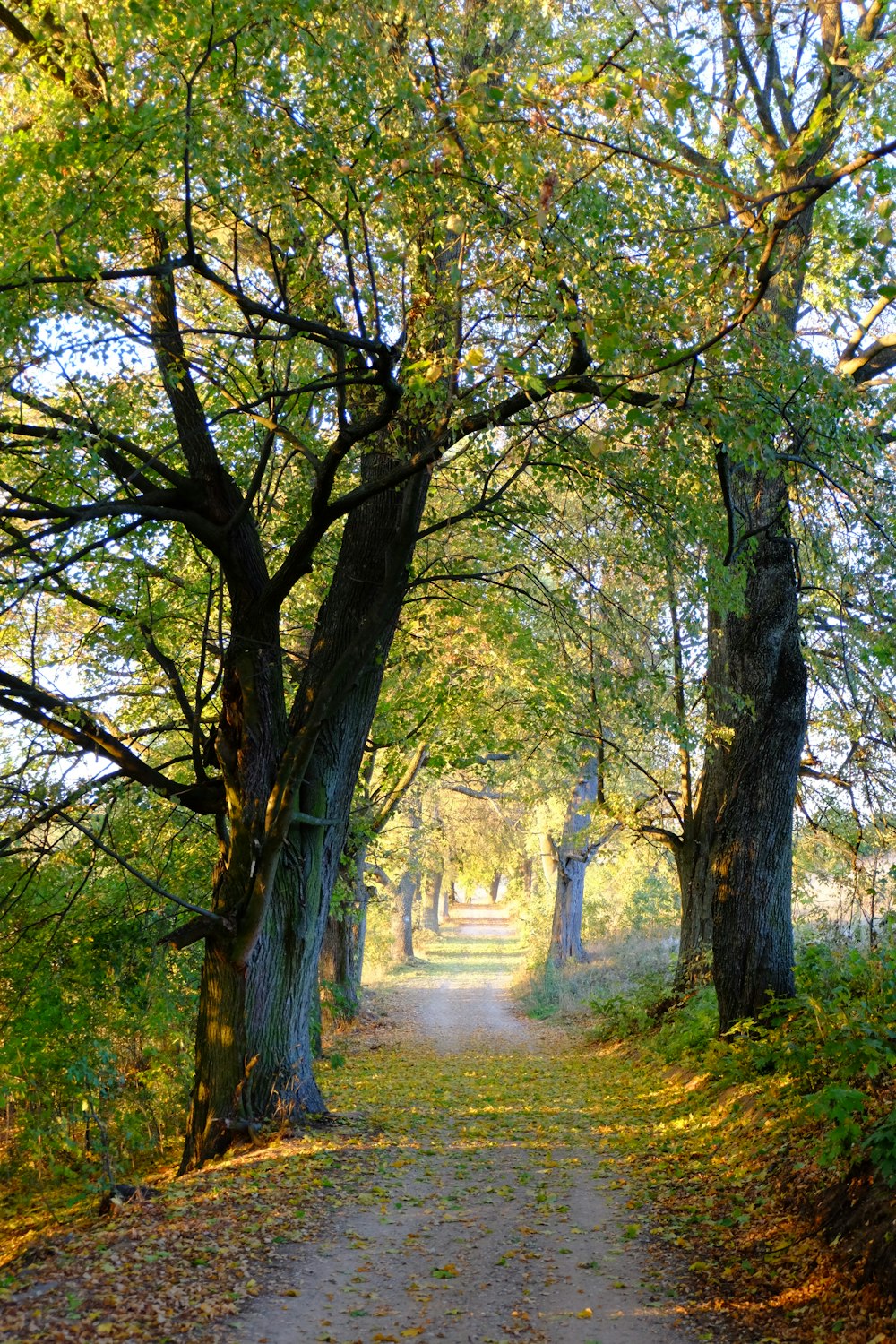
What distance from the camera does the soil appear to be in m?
5.11

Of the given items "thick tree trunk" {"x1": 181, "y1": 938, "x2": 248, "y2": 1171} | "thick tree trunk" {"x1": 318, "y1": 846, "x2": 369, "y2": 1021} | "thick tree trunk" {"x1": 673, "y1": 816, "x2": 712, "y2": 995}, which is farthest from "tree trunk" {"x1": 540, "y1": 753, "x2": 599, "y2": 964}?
"thick tree trunk" {"x1": 181, "y1": 938, "x2": 248, "y2": 1171}

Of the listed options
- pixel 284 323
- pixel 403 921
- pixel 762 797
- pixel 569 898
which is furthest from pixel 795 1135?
pixel 403 921

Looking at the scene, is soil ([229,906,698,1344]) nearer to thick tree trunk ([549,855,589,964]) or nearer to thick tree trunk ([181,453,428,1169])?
thick tree trunk ([181,453,428,1169])

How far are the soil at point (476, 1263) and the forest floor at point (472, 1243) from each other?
0.02 meters

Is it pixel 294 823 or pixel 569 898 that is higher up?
pixel 294 823

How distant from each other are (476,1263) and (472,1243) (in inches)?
17.0

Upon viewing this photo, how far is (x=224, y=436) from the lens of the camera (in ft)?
35.1

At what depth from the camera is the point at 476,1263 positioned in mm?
6148

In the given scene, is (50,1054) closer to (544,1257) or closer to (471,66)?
(544,1257)

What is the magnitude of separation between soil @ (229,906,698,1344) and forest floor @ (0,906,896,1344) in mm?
19

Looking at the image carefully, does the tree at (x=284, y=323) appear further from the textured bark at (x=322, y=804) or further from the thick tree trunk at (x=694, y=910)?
the thick tree trunk at (x=694, y=910)

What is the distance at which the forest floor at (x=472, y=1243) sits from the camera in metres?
5.04

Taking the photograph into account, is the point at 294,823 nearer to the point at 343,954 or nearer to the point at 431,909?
the point at 343,954

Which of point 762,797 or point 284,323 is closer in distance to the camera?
point 284,323
